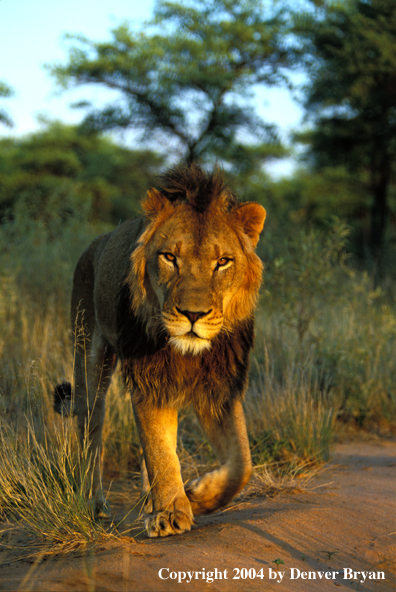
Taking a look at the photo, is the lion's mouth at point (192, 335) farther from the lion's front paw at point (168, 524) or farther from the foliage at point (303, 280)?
the foliage at point (303, 280)

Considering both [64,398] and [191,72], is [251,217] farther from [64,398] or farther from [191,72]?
[191,72]

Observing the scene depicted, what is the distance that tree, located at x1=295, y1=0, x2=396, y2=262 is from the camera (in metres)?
15.0

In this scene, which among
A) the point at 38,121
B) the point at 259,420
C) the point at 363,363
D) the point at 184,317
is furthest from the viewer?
the point at 38,121

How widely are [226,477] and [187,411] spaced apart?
0.98 metres

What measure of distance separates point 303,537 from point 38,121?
33.1m

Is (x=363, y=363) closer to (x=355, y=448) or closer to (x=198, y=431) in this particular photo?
(x=355, y=448)

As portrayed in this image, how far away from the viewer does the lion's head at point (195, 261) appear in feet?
9.52

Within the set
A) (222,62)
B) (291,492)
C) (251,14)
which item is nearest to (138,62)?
(222,62)

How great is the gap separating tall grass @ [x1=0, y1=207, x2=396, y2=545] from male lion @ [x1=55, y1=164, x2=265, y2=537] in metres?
0.45

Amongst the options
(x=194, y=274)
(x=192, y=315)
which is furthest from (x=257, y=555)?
(x=194, y=274)

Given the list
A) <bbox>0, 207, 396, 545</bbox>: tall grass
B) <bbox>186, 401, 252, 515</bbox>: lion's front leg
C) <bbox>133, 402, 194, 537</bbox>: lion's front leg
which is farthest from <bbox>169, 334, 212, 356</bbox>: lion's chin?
<bbox>0, 207, 396, 545</bbox>: tall grass

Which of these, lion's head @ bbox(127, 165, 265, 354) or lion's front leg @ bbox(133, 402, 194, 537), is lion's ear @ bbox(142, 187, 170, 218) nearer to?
lion's head @ bbox(127, 165, 265, 354)

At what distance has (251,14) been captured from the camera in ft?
64.0

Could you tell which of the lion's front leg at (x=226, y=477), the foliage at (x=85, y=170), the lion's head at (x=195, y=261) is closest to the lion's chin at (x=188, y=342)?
the lion's head at (x=195, y=261)
